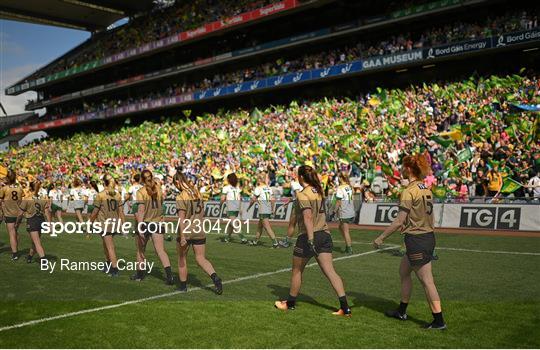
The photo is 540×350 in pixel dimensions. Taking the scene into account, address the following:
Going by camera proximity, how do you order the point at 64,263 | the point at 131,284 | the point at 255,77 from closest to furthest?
the point at 131,284
the point at 64,263
the point at 255,77

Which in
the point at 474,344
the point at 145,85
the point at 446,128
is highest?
the point at 145,85

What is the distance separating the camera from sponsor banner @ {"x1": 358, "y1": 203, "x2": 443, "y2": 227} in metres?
17.8

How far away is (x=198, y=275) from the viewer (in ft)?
34.0

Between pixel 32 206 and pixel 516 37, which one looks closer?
pixel 32 206

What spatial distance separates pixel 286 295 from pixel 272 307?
893mm

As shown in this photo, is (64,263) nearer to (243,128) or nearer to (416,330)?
(416,330)

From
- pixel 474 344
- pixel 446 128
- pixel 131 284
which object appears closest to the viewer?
pixel 474 344

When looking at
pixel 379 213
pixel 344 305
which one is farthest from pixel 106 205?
pixel 379 213

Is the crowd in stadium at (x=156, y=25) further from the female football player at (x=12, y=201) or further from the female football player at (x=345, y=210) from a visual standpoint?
the female football player at (x=12, y=201)

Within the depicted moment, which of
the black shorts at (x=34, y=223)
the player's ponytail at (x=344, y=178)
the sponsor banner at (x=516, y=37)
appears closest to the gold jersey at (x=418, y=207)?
the player's ponytail at (x=344, y=178)

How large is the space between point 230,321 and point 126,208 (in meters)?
22.1

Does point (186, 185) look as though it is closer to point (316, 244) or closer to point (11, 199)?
point (316, 244)

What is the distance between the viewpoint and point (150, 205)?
30.9 ft

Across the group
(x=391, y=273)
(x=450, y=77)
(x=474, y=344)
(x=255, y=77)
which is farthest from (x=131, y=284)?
(x=255, y=77)
